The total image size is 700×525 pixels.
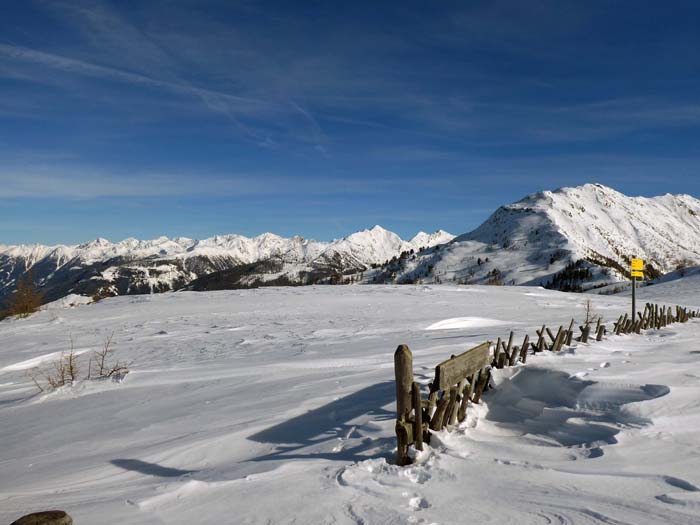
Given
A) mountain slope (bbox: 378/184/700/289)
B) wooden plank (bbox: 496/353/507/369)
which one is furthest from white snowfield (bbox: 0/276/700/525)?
mountain slope (bbox: 378/184/700/289)

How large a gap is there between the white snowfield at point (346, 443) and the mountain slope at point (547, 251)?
87283 millimetres

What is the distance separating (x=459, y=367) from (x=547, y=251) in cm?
13436

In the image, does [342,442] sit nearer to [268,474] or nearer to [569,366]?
[268,474]

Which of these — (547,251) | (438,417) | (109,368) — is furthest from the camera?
(547,251)

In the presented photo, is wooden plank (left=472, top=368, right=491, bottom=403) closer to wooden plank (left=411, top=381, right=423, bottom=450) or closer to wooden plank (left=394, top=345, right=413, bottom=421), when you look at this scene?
wooden plank (left=411, top=381, right=423, bottom=450)

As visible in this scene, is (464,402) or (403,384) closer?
(403,384)

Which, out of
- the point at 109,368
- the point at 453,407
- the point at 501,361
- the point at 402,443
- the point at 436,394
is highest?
the point at 436,394

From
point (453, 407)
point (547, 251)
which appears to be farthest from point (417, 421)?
point (547, 251)

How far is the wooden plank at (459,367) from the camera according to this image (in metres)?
5.67

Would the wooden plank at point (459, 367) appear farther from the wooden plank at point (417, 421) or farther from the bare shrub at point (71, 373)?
the bare shrub at point (71, 373)

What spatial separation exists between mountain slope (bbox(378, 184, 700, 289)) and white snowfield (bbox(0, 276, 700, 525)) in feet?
286

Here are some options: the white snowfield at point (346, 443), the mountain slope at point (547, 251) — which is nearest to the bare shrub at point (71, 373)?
the white snowfield at point (346, 443)

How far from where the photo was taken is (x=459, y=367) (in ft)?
20.1

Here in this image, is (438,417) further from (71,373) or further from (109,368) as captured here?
(109,368)
